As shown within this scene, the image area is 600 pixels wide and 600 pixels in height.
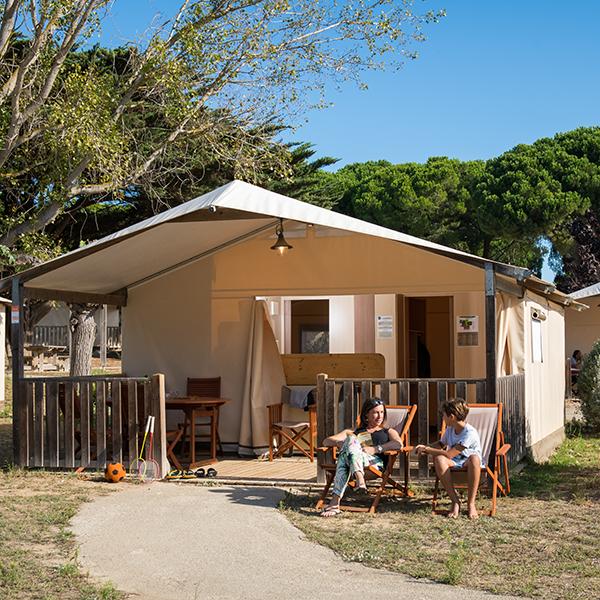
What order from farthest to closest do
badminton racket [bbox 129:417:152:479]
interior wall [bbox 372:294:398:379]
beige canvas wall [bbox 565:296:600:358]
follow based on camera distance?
Result: beige canvas wall [bbox 565:296:600:358]
interior wall [bbox 372:294:398:379]
badminton racket [bbox 129:417:152:479]

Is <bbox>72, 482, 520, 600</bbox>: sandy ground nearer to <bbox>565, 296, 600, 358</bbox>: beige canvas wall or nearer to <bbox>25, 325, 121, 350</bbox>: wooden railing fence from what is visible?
<bbox>565, 296, 600, 358</bbox>: beige canvas wall

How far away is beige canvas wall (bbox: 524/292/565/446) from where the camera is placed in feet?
33.6

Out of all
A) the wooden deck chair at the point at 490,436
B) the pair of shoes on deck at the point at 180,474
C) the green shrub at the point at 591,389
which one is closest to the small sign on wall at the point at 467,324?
the green shrub at the point at 591,389

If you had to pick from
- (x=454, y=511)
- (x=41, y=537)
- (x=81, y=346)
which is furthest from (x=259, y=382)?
(x=81, y=346)

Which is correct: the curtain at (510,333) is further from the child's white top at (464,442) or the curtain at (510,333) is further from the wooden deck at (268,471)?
the wooden deck at (268,471)

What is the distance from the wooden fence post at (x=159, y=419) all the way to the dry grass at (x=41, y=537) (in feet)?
2.02

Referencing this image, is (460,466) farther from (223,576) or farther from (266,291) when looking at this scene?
(266,291)

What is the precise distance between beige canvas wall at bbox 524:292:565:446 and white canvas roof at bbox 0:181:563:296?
35.9 inches

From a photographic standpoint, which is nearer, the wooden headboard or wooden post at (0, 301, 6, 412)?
the wooden headboard

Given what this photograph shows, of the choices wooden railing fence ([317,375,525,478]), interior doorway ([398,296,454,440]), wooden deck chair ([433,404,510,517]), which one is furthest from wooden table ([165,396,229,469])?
interior doorway ([398,296,454,440])

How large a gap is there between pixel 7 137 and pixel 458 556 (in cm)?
926

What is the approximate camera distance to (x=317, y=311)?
12.8 meters

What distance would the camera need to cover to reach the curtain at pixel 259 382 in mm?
10445

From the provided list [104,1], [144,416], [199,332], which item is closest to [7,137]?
[104,1]
